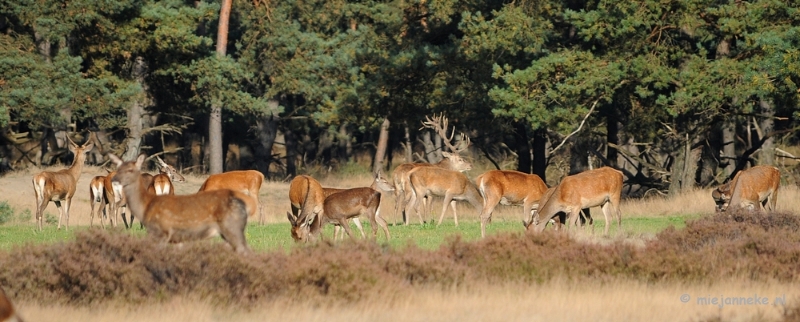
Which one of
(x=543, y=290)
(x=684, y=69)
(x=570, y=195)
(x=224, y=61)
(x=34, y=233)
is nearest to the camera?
(x=543, y=290)

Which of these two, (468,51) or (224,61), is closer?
(468,51)

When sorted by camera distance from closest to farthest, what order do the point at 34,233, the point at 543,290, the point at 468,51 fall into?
the point at 543,290 → the point at 34,233 → the point at 468,51

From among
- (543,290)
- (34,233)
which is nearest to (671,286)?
(543,290)

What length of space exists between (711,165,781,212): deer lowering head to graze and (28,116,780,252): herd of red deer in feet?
0.06

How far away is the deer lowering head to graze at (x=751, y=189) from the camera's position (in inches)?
867

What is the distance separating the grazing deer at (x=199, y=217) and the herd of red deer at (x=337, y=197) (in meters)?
0.01

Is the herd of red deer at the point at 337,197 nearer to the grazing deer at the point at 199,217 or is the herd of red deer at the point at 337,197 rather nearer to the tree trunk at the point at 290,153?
the grazing deer at the point at 199,217

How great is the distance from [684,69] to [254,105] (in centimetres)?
1590

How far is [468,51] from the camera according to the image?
1313 inches

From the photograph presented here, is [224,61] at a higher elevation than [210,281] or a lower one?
higher

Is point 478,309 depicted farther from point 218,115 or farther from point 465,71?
point 218,115

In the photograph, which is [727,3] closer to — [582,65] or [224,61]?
[582,65]

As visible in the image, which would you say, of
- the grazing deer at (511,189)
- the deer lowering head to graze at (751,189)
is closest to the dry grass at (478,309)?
the grazing deer at (511,189)

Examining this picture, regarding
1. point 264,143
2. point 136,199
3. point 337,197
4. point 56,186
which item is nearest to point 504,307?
point 136,199
